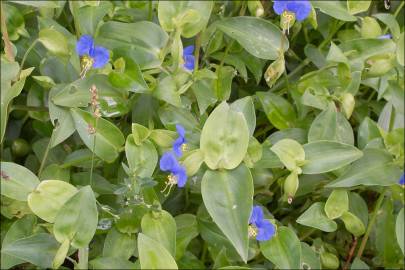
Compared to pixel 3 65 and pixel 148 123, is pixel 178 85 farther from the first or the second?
pixel 3 65

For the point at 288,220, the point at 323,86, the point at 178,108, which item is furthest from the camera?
the point at 288,220

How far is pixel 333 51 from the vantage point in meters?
1.76

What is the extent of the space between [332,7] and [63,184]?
961 mm

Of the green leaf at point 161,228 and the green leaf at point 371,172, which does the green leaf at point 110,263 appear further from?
the green leaf at point 371,172

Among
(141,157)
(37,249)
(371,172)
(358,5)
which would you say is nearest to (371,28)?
(358,5)

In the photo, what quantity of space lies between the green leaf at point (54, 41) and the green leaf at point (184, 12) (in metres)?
0.28

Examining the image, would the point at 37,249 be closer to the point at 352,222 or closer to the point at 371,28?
the point at 352,222

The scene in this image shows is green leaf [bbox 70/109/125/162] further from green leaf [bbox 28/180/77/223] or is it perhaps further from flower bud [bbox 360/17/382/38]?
flower bud [bbox 360/17/382/38]

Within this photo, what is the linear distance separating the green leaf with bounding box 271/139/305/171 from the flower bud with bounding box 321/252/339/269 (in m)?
0.42

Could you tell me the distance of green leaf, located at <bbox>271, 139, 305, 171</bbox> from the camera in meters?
1.63

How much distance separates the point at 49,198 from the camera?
1544mm

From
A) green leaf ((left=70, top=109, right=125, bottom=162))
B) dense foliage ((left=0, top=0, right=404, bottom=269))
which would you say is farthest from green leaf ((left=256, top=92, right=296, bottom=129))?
green leaf ((left=70, top=109, right=125, bottom=162))

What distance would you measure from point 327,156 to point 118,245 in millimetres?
601

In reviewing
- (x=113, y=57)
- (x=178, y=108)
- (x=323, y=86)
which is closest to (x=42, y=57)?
(x=113, y=57)
